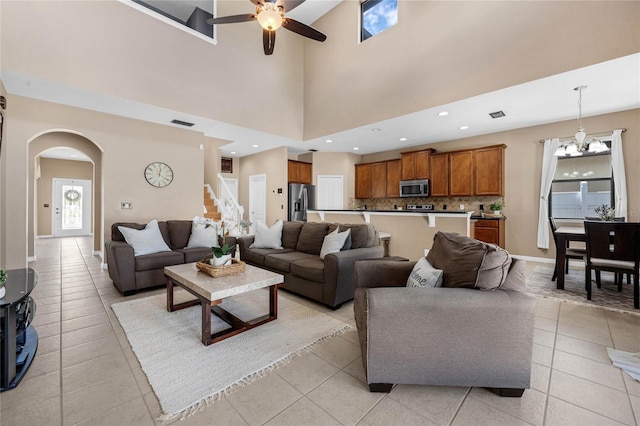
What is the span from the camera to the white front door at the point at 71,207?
9.30 metres

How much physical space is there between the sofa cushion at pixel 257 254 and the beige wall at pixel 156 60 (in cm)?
272

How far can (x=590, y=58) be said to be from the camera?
3123 millimetres

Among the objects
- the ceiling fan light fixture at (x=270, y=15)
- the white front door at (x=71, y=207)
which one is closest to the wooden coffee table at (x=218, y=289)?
the ceiling fan light fixture at (x=270, y=15)

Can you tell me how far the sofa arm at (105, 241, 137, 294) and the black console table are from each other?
3.66 feet

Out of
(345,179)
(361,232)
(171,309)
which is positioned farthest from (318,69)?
(171,309)

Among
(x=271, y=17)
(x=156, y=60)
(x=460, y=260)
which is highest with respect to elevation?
(x=156, y=60)

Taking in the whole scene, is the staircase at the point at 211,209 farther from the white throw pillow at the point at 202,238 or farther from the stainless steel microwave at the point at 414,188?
the stainless steel microwave at the point at 414,188

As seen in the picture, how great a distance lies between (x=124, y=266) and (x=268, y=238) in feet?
6.10

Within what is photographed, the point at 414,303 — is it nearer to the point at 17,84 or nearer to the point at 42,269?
the point at 17,84

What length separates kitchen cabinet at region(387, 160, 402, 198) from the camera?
7.33 meters

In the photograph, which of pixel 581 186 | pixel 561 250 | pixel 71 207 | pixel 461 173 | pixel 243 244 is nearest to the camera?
pixel 561 250

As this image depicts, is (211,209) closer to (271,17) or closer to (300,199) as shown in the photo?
(300,199)

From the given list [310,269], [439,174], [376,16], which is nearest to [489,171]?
[439,174]

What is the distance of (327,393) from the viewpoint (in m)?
1.66
